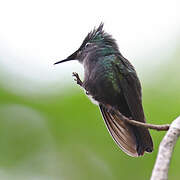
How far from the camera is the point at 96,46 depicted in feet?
20.2

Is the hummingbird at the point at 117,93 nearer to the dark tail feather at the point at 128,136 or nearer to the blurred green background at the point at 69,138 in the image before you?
the dark tail feather at the point at 128,136

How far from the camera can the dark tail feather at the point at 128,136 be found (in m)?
5.11

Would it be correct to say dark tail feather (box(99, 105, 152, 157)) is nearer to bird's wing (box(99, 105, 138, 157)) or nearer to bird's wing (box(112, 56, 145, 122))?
bird's wing (box(99, 105, 138, 157))

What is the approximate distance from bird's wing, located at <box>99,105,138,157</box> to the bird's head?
31.7 inches

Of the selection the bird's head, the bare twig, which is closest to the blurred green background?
the bird's head

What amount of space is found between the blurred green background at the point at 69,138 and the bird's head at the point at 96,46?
3.86 feet

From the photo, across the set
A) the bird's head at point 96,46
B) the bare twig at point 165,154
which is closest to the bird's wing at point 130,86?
the bird's head at point 96,46

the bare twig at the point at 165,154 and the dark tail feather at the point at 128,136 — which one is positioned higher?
the bare twig at the point at 165,154

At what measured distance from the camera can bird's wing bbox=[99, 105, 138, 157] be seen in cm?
522

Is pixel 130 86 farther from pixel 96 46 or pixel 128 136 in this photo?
pixel 96 46

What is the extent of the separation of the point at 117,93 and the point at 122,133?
452mm

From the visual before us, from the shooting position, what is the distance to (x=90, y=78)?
5566 mm

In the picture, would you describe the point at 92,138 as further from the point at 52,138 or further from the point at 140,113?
the point at 140,113

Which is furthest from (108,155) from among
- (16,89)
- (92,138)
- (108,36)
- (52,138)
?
(108,36)
